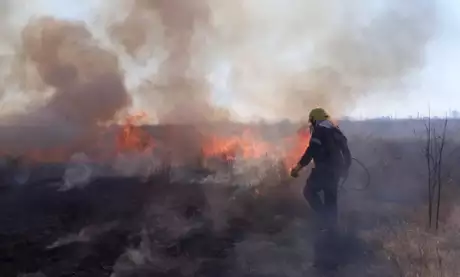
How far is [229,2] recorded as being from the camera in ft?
20.3

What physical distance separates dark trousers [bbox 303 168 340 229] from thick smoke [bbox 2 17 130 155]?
9.45 ft

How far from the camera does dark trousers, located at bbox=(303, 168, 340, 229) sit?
515cm

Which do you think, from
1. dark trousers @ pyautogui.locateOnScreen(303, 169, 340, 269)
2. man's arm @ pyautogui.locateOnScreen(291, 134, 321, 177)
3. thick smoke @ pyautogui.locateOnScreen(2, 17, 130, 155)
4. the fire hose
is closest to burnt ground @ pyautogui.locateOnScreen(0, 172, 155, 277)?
thick smoke @ pyautogui.locateOnScreen(2, 17, 130, 155)

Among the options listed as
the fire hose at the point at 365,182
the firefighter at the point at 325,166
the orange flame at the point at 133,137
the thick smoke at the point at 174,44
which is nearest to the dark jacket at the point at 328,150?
the firefighter at the point at 325,166

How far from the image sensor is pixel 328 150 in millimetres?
5133

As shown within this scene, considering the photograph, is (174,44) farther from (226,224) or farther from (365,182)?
(365,182)

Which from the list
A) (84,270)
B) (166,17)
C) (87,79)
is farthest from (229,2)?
(84,270)

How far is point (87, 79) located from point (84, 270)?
320 cm

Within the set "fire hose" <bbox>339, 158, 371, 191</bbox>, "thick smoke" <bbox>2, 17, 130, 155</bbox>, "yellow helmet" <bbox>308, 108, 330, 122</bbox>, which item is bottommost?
"fire hose" <bbox>339, 158, 371, 191</bbox>

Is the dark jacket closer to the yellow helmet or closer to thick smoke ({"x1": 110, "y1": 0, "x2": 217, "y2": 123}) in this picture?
the yellow helmet

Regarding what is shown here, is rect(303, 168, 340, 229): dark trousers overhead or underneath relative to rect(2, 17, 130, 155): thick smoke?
underneath

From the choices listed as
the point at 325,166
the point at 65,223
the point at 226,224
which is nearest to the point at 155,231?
the point at 226,224

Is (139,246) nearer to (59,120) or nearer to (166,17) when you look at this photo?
(59,120)

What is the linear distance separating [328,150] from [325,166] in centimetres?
18
